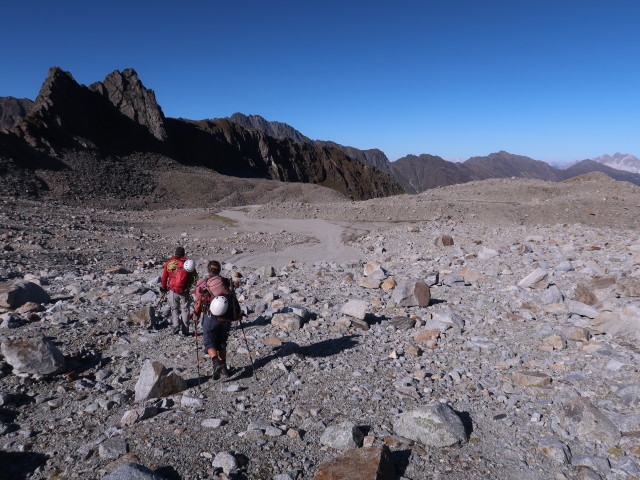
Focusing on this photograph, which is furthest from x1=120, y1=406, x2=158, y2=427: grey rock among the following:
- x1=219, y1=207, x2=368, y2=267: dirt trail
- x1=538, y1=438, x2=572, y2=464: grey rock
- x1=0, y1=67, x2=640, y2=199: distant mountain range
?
x1=0, y1=67, x2=640, y2=199: distant mountain range

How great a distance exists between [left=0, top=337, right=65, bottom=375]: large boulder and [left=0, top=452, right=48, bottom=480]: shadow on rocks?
2090 millimetres

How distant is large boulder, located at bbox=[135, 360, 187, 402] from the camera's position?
6195mm

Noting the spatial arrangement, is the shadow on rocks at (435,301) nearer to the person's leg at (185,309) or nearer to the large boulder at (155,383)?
the person's leg at (185,309)

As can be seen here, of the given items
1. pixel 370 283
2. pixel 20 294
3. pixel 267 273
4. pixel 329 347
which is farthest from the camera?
pixel 267 273

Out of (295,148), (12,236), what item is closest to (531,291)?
(12,236)

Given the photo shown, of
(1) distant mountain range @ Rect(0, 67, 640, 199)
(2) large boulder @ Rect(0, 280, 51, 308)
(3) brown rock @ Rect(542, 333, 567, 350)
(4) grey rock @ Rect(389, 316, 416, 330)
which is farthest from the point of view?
(1) distant mountain range @ Rect(0, 67, 640, 199)

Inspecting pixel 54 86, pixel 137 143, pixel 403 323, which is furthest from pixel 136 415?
pixel 137 143

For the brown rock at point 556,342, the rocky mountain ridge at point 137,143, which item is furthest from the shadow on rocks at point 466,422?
the rocky mountain ridge at point 137,143

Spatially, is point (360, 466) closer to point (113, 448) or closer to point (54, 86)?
point (113, 448)

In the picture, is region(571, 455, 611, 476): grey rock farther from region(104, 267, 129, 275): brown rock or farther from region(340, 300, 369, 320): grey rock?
region(104, 267, 129, 275): brown rock

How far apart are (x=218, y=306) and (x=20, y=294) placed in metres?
6.47

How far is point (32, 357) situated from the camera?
6.73 metres

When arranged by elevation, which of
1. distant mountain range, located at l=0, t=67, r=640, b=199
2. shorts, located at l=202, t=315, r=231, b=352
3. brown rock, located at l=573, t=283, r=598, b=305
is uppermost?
distant mountain range, located at l=0, t=67, r=640, b=199

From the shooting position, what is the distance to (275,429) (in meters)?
5.39
